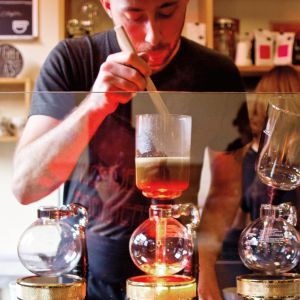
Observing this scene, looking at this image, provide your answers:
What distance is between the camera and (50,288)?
2.70 ft

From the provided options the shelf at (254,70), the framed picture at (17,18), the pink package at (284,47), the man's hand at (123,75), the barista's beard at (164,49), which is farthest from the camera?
the pink package at (284,47)

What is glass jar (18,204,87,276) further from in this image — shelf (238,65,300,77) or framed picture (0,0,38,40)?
shelf (238,65,300,77)

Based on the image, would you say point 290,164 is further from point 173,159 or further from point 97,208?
point 97,208

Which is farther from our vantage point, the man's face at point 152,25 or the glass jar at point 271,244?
the man's face at point 152,25

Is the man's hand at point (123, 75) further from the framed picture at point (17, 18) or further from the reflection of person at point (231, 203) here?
the framed picture at point (17, 18)

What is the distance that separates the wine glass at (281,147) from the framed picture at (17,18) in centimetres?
103

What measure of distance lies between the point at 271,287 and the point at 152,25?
58cm

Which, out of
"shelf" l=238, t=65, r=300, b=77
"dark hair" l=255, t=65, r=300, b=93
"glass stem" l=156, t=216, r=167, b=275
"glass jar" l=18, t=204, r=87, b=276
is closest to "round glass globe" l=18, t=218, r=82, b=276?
"glass jar" l=18, t=204, r=87, b=276

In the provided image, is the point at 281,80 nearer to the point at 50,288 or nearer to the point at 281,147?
the point at 281,147

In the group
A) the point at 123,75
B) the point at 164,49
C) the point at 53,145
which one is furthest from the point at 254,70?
the point at 53,145

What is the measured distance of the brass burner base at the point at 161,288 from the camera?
83 cm

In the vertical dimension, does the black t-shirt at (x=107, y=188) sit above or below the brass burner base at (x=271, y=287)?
above

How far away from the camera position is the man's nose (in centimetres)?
125

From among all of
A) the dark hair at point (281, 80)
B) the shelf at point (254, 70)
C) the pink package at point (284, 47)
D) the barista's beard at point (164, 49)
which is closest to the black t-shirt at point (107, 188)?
the barista's beard at point (164, 49)
